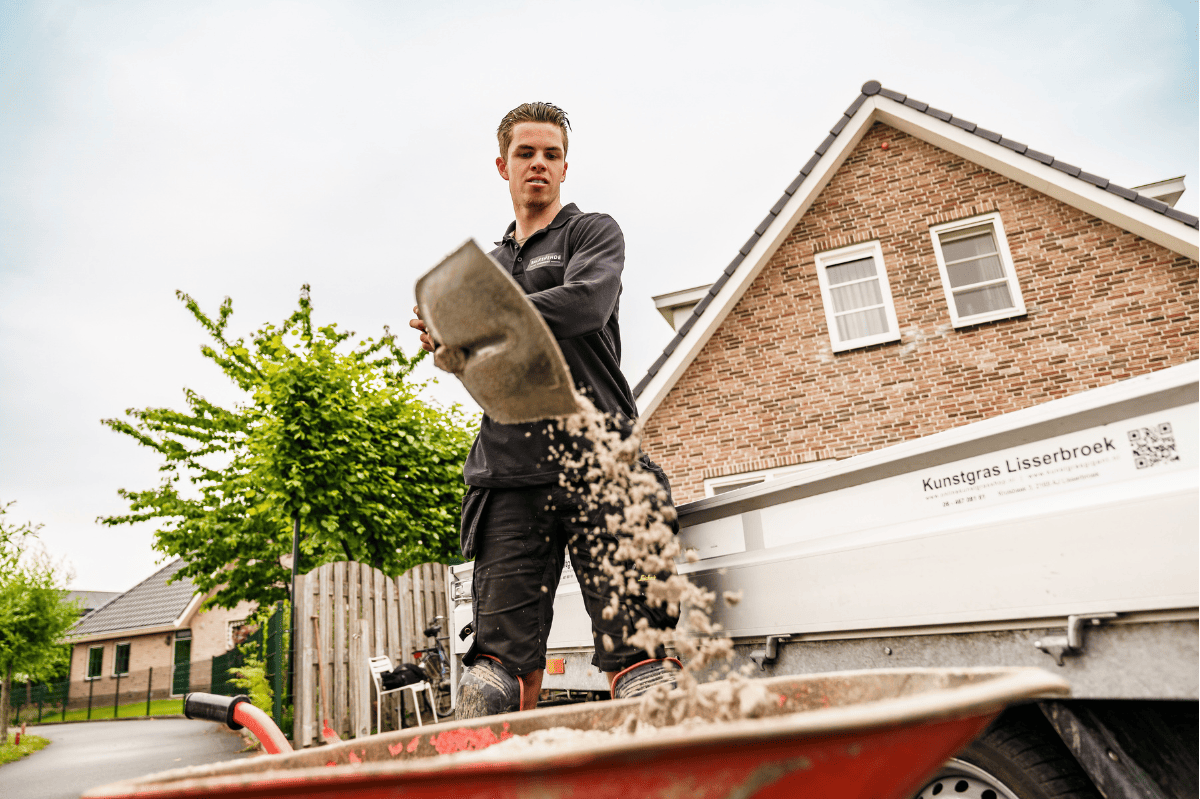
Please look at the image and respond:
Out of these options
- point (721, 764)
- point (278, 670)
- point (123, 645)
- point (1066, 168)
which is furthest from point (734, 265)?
→ point (123, 645)

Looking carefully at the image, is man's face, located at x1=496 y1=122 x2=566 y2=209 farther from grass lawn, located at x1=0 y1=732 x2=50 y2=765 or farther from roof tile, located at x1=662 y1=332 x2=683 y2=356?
grass lawn, located at x1=0 y1=732 x2=50 y2=765

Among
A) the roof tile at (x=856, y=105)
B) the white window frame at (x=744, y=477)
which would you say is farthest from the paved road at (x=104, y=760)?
the roof tile at (x=856, y=105)

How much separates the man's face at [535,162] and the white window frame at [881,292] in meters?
8.96

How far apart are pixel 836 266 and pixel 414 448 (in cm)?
701

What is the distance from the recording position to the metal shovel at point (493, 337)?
146cm

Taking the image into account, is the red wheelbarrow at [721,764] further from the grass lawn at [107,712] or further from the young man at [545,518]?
the grass lawn at [107,712]

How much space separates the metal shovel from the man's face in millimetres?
1101

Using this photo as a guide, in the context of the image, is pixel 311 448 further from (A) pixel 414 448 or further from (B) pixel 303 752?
(B) pixel 303 752

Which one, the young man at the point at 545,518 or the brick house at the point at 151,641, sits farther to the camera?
the brick house at the point at 151,641

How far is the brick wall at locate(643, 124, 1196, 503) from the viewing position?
997cm

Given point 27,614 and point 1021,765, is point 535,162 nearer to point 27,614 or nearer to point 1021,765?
point 1021,765

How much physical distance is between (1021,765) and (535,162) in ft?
7.24

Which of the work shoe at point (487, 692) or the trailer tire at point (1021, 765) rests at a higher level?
the work shoe at point (487, 692)

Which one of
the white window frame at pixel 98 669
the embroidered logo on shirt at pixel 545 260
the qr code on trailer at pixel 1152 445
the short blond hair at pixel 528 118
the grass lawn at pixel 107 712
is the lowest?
the grass lawn at pixel 107 712
